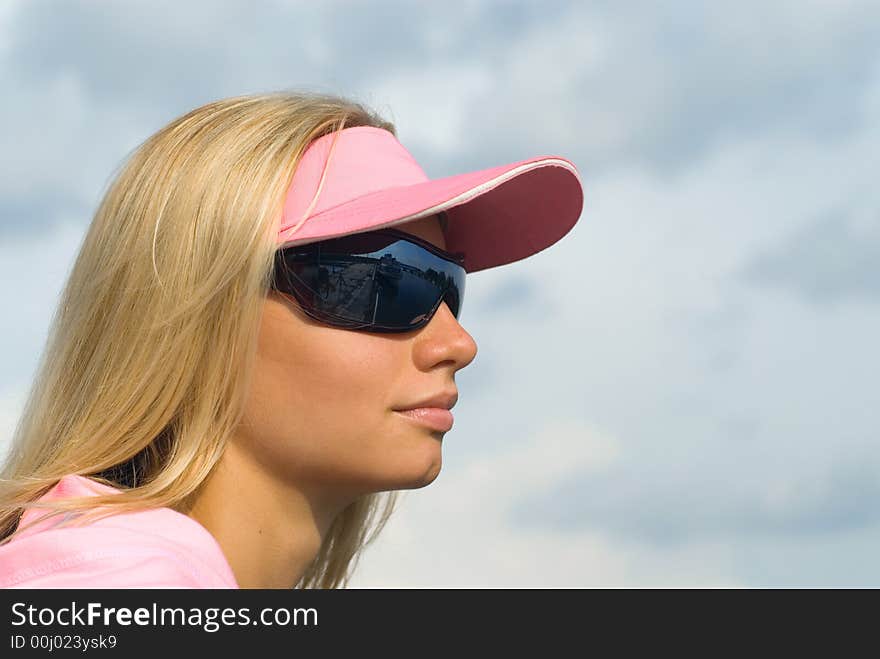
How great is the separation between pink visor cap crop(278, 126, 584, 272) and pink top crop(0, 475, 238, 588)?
1.03 metres

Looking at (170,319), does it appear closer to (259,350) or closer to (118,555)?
(259,350)

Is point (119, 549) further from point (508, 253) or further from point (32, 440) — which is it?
point (508, 253)

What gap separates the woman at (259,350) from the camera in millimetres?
3607

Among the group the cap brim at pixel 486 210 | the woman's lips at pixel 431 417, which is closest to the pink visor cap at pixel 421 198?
the cap brim at pixel 486 210

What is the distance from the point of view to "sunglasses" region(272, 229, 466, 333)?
367 centimetres

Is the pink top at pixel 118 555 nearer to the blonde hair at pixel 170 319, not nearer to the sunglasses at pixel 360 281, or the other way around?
the blonde hair at pixel 170 319

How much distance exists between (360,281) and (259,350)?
0.42 meters

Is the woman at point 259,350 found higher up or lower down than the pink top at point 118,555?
higher up

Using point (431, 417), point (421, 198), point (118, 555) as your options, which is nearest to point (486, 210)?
point (421, 198)

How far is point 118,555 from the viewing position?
9.79ft

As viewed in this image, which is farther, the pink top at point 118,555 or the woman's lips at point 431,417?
the woman's lips at point 431,417

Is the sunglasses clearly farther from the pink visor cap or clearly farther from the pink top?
the pink top
